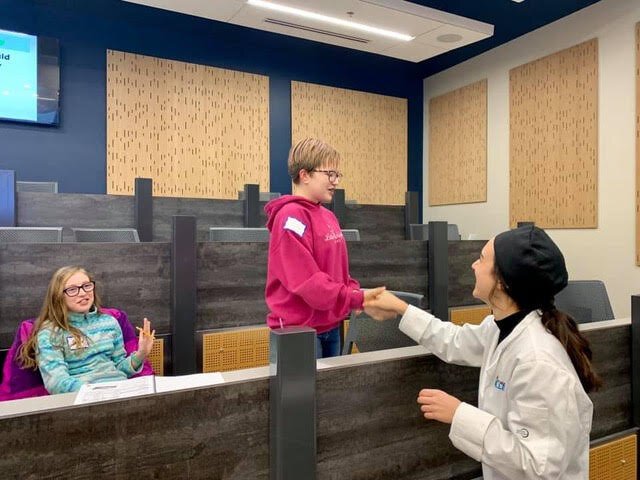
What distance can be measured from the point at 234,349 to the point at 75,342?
815mm

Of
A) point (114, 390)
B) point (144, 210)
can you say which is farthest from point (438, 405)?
point (144, 210)

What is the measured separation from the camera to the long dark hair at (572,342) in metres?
0.98

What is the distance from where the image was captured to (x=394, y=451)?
1104 mm

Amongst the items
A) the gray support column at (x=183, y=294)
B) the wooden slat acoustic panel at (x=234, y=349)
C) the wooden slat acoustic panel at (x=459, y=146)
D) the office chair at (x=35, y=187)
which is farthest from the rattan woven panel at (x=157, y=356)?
the wooden slat acoustic panel at (x=459, y=146)

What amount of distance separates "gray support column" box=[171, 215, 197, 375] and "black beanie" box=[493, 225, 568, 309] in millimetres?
1677

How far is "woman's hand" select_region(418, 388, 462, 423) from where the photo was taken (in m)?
1.00

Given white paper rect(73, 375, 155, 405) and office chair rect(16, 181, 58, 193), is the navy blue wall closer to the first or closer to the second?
office chair rect(16, 181, 58, 193)

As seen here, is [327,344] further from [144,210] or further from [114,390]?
[144,210]

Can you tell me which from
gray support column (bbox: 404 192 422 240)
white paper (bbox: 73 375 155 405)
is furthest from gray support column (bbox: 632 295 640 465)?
gray support column (bbox: 404 192 422 240)

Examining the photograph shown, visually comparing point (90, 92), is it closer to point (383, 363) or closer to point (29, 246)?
point (29, 246)

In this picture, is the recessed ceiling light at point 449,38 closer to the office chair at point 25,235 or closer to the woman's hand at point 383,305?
the office chair at point 25,235

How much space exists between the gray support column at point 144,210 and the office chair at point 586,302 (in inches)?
111

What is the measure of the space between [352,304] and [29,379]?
1.28 meters

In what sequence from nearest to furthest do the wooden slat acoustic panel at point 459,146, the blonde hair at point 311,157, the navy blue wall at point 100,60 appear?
Result: the blonde hair at point 311,157, the navy blue wall at point 100,60, the wooden slat acoustic panel at point 459,146
